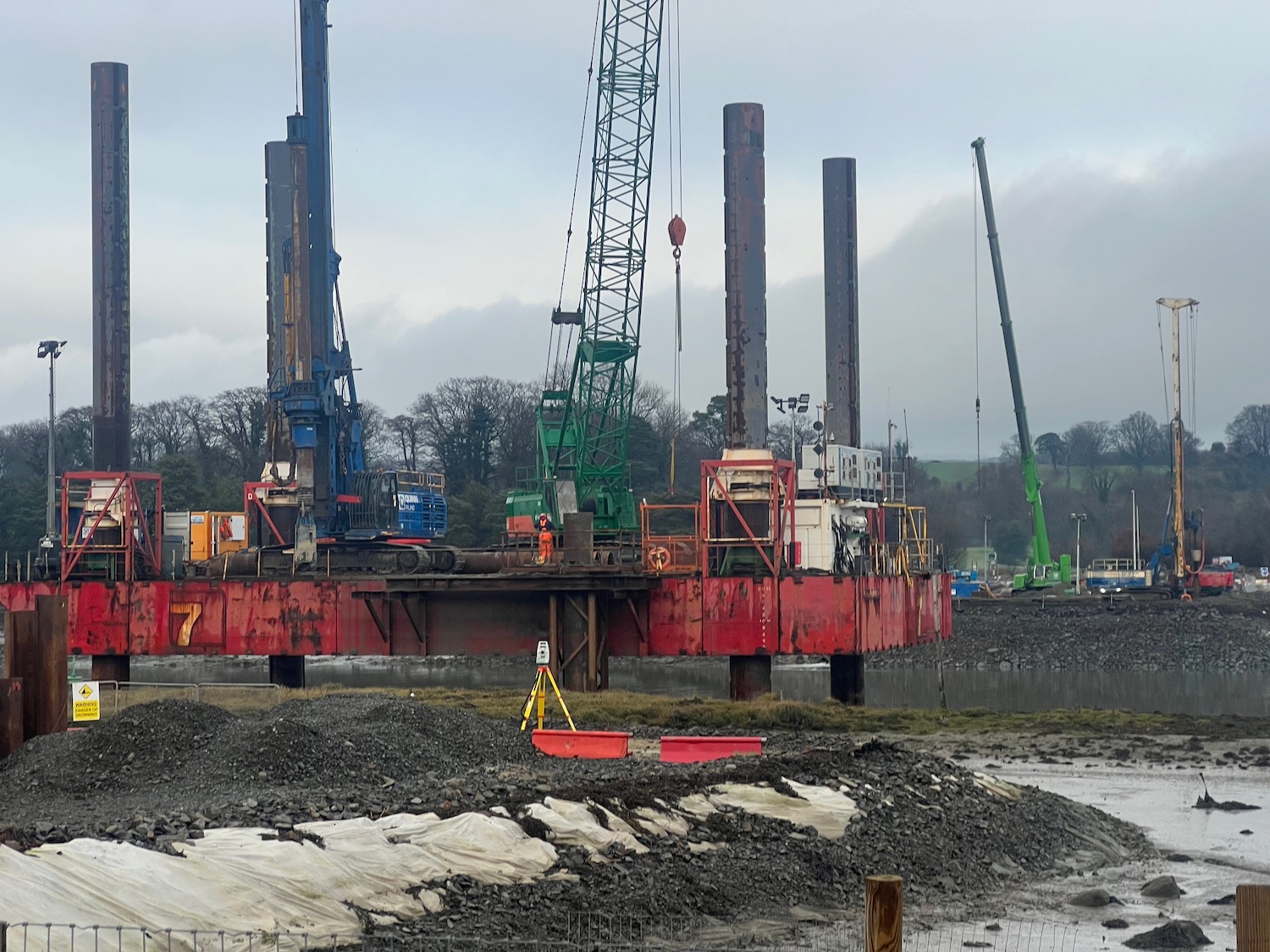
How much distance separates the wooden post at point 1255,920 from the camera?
25.3 feet

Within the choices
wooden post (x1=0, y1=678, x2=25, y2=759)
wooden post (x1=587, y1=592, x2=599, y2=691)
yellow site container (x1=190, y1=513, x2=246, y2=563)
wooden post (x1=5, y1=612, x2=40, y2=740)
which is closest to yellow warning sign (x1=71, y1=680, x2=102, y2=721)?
wooden post (x1=5, y1=612, x2=40, y2=740)

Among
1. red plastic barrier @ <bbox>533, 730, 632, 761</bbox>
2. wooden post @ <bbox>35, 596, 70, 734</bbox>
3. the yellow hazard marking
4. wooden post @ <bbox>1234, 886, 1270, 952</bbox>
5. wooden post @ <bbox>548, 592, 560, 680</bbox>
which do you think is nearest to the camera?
wooden post @ <bbox>1234, 886, 1270, 952</bbox>

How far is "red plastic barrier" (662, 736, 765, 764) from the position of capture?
2495 cm

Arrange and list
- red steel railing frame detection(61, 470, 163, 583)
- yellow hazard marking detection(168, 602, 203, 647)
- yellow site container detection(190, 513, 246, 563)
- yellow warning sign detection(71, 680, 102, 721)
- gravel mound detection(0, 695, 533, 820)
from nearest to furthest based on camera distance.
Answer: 1. gravel mound detection(0, 695, 533, 820)
2. yellow warning sign detection(71, 680, 102, 721)
3. yellow hazard marking detection(168, 602, 203, 647)
4. red steel railing frame detection(61, 470, 163, 583)
5. yellow site container detection(190, 513, 246, 563)

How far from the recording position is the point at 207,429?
13250cm

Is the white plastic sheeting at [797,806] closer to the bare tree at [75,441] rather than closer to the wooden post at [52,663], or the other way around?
the wooden post at [52,663]

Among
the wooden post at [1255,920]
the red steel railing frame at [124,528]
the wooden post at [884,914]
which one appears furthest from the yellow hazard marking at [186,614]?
the wooden post at [1255,920]

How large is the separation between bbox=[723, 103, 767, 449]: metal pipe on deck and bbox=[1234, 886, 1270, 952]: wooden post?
133ft

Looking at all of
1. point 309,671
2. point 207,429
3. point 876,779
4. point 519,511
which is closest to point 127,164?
point 519,511

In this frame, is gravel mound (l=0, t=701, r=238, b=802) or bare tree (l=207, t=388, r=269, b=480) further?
bare tree (l=207, t=388, r=269, b=480)

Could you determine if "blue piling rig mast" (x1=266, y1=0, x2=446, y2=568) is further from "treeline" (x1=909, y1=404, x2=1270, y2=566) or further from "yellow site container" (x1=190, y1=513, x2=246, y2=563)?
"treeline" (x1=909, y1=404, x2=1270, y2=566)

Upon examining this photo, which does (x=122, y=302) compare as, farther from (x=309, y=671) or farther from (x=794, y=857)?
(x=794, y=857)

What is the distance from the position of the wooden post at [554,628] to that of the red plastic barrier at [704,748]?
14.1 metres

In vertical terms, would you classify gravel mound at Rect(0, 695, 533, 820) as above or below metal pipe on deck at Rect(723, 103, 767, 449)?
below
